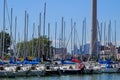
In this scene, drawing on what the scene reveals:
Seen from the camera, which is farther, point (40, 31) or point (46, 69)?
point (40, 31)

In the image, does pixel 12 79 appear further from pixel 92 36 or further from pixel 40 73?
pixel 92 36

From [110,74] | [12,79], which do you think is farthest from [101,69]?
[12,79]

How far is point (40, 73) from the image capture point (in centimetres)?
5619

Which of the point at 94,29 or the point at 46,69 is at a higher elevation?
the point at 94,29

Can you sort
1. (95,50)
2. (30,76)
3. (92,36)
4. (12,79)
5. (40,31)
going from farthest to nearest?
1. (92,36)
2. (95,50)
3. (40,31)
4. (30,76)
5. (12,79)

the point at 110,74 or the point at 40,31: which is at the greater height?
the point at 40,31

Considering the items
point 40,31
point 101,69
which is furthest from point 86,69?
point 40,31

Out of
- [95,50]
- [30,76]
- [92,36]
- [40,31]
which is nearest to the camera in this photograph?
[30,76]

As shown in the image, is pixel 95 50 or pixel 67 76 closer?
pixel 67 76

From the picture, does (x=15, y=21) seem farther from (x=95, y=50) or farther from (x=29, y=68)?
(x=95, y=50)

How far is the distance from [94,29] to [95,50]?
38.2 feet

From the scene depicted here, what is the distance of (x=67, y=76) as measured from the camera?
58.6 m

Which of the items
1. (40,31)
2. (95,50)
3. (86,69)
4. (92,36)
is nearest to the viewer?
(86,69)

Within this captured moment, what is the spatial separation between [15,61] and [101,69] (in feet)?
46.3
